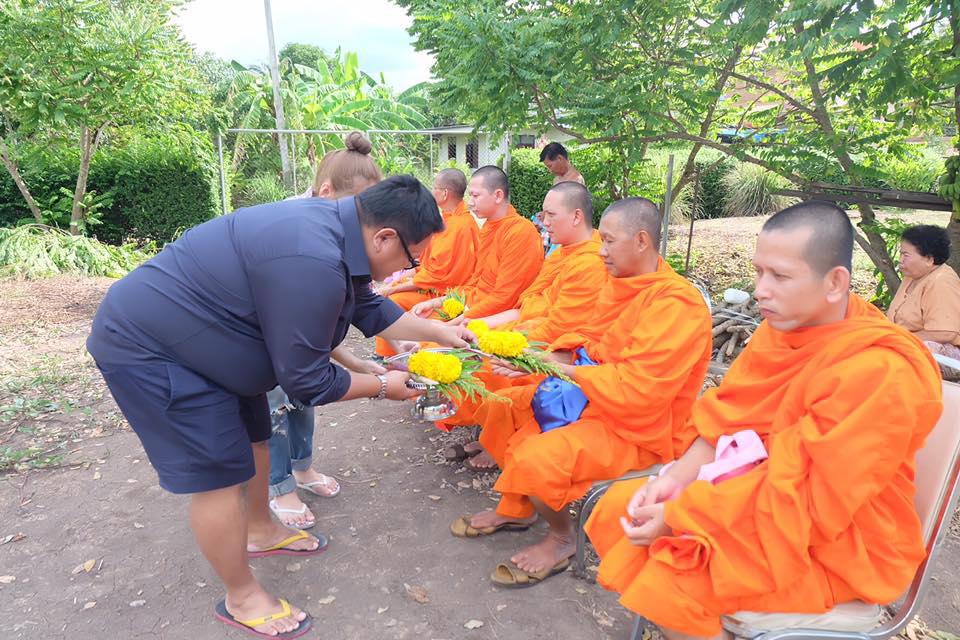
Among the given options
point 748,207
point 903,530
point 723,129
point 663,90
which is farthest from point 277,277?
point 748,207

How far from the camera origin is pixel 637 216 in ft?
9.91

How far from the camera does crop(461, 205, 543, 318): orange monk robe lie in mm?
4906

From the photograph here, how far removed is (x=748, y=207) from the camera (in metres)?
17.5

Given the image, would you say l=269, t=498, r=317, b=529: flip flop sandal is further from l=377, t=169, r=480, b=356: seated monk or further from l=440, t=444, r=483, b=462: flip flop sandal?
l=377, t=169, r=480, b=356: seated monk

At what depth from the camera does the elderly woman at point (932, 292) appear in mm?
4461

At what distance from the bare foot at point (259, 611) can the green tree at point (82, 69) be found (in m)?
9.36

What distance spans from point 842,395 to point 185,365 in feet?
7.22

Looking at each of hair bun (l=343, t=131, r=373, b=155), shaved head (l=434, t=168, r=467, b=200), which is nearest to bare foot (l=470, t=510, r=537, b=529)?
hair bun (l=343, t=131, r=373, b=155)

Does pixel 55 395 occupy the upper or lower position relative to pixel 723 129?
lower

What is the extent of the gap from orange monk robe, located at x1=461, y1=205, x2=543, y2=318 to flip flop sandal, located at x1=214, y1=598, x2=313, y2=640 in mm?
2663

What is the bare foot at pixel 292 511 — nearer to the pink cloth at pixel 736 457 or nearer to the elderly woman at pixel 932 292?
the pink cloth at pixel 736 457

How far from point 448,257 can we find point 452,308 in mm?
764

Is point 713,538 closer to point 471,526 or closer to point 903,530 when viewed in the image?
point 903,530

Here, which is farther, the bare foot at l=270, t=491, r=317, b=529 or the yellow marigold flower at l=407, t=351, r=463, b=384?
the bare foot at l=270, t=491, r=317, b=529
